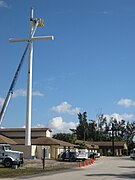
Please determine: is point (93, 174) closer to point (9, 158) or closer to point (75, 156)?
point (9, 158)

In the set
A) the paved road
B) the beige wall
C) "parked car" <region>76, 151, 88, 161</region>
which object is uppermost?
the beige wall

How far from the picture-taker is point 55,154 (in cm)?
A: 6706

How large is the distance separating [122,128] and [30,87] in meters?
112

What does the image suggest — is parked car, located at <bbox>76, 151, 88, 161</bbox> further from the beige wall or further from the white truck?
the beige wall

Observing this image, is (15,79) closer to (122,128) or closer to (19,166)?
(19,166)

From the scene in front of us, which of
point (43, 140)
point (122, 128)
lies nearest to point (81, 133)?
point (122, 128)

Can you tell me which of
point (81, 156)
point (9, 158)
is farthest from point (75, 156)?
point (9, 158)

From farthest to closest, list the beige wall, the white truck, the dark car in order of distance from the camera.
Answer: the beige wall
the dark car
the white truck

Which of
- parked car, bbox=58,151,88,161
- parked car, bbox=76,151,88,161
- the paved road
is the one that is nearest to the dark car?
parked car, bbox=58,151,88,161

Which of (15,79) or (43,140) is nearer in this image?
(15,79)

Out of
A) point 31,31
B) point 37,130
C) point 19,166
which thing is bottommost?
point 19,166

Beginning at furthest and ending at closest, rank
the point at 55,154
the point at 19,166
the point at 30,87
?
the point at 55,154 < the point at 30,87 < the point at 19,166

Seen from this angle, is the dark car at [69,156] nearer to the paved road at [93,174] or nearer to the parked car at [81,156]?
the parked car at [81,156]

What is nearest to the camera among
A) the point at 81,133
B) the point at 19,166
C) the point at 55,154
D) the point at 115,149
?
the point at 19,166
